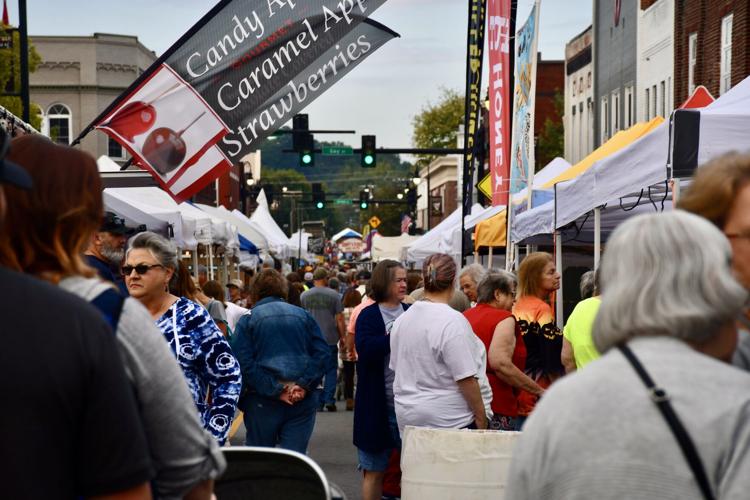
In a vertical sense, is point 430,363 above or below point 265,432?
above

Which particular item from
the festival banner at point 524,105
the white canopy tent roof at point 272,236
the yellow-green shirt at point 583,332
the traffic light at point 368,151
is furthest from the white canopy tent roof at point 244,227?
the yellow-green shirt at point 583,332

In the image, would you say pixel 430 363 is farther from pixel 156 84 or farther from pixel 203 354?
pixel 156 84

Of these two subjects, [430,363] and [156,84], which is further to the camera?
[156,84]

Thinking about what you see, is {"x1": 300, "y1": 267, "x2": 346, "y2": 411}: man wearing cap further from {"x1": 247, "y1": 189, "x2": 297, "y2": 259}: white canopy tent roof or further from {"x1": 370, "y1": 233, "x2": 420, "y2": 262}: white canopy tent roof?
{"x1": 370, "y1": 233, "x2": 420, "y2": 262}: white canopy tent roof

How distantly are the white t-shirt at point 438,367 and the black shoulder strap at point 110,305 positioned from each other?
185 inches

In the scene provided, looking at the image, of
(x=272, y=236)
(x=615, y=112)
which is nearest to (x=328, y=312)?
(x=272, y=236)

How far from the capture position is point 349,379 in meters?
18.4

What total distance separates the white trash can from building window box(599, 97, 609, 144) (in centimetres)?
3219

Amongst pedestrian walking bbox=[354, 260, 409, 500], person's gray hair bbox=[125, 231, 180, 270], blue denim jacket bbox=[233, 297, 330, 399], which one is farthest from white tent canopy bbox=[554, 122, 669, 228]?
person's gray hair bbox=[125, 231, 180, 270]

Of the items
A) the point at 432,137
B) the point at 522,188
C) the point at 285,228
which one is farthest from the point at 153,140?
the point at 285,228

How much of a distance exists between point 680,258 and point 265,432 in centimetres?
647

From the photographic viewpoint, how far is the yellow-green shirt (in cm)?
718

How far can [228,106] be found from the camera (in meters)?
9.59

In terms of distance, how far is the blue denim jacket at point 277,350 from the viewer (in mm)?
8891
